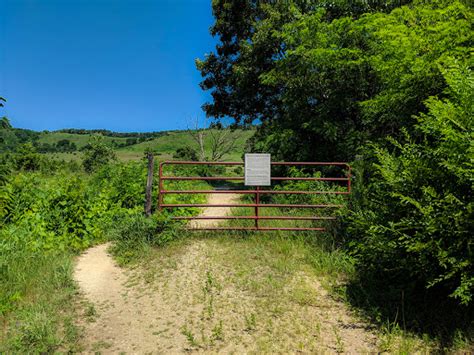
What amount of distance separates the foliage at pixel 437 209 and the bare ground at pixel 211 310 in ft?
3.63

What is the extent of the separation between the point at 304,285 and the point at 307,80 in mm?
10365

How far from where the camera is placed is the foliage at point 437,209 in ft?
12.9

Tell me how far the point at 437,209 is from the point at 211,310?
329 centimetres

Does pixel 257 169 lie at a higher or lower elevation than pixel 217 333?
higher

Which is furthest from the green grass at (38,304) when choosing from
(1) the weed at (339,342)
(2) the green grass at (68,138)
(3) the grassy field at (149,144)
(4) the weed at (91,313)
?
(2) the green grass at (68,138)

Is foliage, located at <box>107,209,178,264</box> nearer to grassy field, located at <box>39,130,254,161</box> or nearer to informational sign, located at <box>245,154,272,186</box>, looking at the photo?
informational sign, located at <box>245,154,272,186</box>

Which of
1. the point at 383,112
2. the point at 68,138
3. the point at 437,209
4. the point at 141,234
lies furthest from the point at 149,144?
the point at 437,209

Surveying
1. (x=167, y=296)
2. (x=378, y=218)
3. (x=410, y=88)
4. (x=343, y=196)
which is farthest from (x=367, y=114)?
(x=167, y=296)

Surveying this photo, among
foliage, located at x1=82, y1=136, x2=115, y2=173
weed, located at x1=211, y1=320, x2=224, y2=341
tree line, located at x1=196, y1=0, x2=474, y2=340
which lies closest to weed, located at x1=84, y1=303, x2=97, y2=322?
weed, located at x1=211, y1=320, x2=224, y2=341

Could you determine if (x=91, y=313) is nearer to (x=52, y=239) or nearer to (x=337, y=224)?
(x=52, y=239)

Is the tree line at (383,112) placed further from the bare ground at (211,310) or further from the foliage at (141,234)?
the foliage at (141,234)

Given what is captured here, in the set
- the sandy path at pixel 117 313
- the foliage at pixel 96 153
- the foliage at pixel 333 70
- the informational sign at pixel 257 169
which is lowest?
the sandy path at pixel 117 313

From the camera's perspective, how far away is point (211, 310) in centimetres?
468

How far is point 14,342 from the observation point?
371 centimetres
